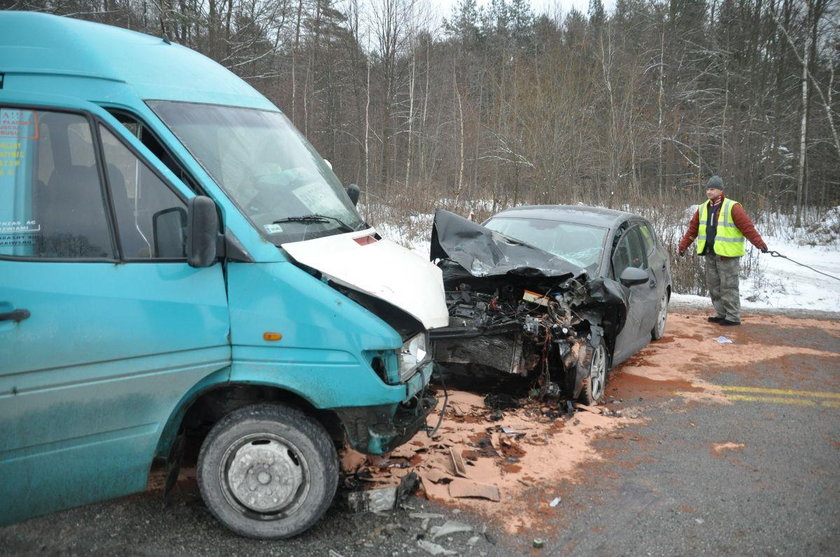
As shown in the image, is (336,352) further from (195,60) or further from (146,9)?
(146,9)

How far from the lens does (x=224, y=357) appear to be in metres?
3.00

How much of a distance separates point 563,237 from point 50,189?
5038 mm

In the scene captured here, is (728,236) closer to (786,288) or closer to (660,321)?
(660,321)

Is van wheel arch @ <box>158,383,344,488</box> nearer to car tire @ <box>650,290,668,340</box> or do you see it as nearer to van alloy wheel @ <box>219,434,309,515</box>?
van alloy wheel @ <box>219,434,309,515</box>

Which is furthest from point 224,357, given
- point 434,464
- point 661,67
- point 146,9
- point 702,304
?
point 661,67

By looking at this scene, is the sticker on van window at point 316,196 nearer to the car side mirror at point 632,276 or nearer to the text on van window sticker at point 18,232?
the text on van window sticker at point 18,232

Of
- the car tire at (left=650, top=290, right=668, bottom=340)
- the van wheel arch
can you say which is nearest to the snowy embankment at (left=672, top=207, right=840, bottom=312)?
the car tire at (left=650, top=290, right=668, bottom=340)

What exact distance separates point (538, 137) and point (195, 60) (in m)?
15.3

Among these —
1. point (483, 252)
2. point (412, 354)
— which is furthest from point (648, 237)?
point (412, 354)

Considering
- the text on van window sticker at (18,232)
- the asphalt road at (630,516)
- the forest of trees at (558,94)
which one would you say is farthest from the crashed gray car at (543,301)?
the forest of trees at (558,94)

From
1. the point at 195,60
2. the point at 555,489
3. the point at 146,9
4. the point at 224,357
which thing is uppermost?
the point at 146,9

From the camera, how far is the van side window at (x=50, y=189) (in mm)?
2842

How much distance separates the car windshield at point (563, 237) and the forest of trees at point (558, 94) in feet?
28.9

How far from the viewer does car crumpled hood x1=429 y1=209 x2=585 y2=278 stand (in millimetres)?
5688
